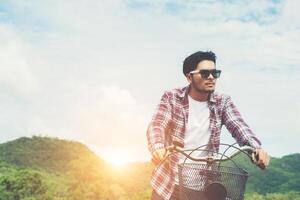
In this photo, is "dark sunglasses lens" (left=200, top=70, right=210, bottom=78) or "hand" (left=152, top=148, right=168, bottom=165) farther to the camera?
"dark sunglasses lens" (left=200, top=70, right=210, bottom=78)

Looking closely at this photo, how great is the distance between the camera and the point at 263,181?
426 ft

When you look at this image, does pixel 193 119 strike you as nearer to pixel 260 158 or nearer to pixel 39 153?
pixel 260 158

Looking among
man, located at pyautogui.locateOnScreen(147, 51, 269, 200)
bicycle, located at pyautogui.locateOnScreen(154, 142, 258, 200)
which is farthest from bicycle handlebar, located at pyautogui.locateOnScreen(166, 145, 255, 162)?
man, located at pyautogui.locateOnScreen(147, 51, 269, 200)

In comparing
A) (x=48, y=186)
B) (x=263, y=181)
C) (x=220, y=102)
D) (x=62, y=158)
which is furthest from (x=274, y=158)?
(x=220, y=102)

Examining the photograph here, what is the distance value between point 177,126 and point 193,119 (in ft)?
0.46

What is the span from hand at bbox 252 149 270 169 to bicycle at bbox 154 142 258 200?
11.2 inches

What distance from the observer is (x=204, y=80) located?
4125mm

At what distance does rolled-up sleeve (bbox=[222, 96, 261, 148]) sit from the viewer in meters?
4.05

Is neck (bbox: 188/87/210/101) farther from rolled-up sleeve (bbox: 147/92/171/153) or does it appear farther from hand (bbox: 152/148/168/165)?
hand (bbox: 152/148/168/165)

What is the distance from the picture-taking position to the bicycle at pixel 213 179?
335 cm

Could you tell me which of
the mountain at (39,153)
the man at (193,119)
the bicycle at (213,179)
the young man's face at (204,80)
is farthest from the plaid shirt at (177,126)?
the mountain at (39,153)

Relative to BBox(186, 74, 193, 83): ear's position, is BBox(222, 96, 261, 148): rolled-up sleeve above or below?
below

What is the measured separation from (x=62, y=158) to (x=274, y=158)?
59.4 metres

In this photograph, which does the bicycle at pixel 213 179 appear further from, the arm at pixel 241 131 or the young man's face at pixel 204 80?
the young man's face at pixel 204 80
